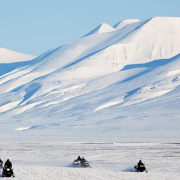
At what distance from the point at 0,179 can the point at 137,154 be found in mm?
32010

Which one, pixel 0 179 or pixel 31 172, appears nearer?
pixel 0 179

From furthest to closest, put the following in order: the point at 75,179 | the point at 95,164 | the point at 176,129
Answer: the point at 176,129 → the point at 95,164 → the point at 75,179

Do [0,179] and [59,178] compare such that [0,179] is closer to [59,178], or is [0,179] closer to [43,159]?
[59,178]

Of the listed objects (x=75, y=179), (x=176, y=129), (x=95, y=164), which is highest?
(x=176, y=129)

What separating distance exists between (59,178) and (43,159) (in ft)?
81.7

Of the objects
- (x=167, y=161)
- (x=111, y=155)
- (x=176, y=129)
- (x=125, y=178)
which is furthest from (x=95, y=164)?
(x=176, y=129)

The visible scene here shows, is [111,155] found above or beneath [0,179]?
above

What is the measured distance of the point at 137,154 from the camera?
74.4 meters

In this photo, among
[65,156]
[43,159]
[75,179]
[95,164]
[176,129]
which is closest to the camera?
[75,179]

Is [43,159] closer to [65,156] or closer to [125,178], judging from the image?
[65,156]

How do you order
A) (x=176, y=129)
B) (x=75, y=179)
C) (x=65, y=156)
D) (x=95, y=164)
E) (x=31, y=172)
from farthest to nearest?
(x=176, y=129) → (x=65, y=156) → (x=95, y=164) → (x=31, y=172) → (x=75, y=179)

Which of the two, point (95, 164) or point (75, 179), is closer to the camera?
point (75, 179)

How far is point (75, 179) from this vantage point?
144ft

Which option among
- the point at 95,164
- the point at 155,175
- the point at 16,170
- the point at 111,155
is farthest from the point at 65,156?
the point at 155,175
